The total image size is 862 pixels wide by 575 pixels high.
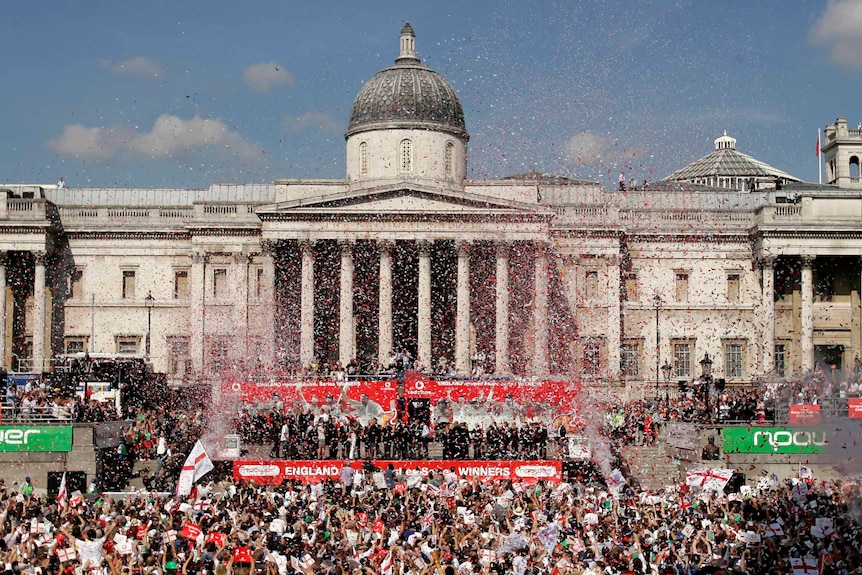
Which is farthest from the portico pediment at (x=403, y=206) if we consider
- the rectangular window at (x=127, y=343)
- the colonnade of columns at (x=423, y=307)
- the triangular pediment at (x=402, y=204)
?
the rectangular window at (x=127, y=343)

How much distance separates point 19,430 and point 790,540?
27562 millimetres

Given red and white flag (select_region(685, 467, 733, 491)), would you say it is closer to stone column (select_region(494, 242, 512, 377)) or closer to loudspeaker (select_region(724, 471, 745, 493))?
loudspeaker (select_region(724, 471, 745, 493))

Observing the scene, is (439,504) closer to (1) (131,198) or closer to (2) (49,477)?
(2) (49,477)

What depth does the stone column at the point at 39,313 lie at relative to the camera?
224 ft

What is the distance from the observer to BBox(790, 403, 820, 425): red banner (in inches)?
1441

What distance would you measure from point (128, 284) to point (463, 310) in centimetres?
1951

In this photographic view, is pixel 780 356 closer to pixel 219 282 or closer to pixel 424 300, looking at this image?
pixel 424 300

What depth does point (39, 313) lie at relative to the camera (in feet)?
225

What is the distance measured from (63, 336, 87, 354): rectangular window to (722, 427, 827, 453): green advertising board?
3979 centimetres

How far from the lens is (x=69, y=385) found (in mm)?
52219

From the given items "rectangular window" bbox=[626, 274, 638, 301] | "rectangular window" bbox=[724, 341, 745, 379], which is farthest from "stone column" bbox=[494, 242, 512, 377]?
"rectangular window" bbox=[724, 341, 745, 379]

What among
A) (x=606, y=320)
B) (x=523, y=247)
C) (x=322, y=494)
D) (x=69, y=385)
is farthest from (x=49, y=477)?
(x=606, y=320)

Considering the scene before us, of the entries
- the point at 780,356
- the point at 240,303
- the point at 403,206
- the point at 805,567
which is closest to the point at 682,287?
the point at 780,356

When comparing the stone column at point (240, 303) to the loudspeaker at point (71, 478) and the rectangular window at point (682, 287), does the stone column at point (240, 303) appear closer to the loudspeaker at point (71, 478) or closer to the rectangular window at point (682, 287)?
Answer: the rectangular window at point (682, 287)
